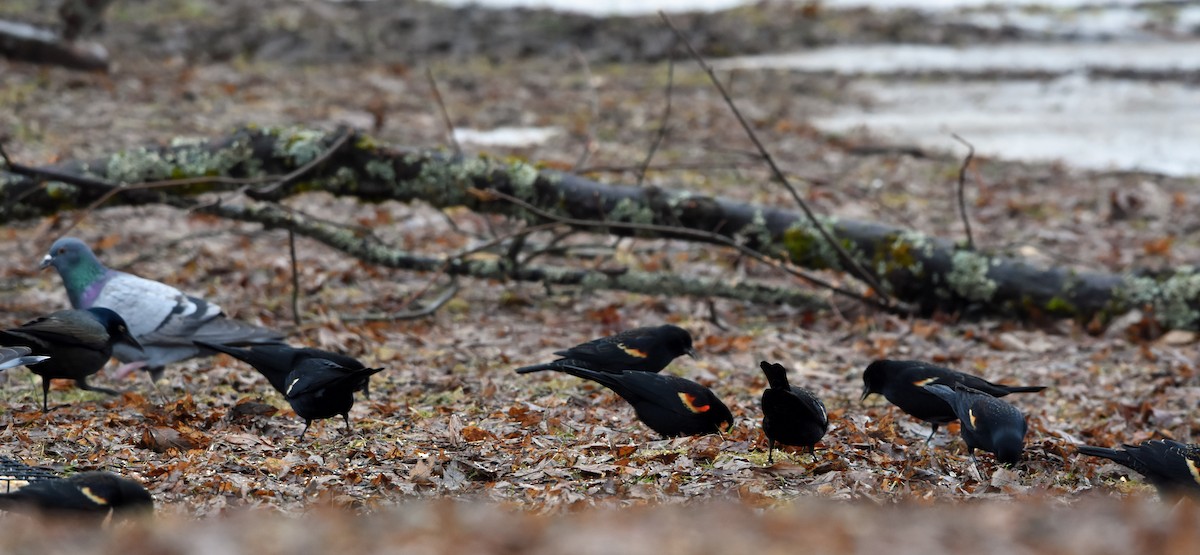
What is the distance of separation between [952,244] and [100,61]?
1092cm

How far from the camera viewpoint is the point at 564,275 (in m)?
8.83

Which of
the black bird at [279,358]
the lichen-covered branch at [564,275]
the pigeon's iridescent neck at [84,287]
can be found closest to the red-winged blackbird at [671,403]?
the black bird at [279,358]

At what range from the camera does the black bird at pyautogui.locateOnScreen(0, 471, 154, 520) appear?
13.1 ft

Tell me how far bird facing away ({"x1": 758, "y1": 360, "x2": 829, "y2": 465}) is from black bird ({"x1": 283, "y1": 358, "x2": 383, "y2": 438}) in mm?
1810

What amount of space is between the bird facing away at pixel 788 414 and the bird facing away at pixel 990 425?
64cm

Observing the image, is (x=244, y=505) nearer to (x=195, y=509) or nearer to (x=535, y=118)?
(x=195, y=509)

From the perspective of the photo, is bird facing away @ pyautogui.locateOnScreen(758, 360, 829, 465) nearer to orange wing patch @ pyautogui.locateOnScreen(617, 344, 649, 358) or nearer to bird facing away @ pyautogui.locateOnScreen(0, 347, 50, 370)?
orange wing patch @ pyautogui.locateOnScreen(617, 344, 649, 358)

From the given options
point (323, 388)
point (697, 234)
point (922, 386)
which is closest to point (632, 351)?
point (922, 386)

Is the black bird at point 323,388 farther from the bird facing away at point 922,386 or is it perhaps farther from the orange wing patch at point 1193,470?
the orange wing patch at point 1193,470

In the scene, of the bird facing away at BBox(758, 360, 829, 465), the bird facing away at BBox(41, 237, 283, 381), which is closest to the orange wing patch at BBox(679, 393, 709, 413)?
the bird facing away at BBox(758, 360, 829, 465)

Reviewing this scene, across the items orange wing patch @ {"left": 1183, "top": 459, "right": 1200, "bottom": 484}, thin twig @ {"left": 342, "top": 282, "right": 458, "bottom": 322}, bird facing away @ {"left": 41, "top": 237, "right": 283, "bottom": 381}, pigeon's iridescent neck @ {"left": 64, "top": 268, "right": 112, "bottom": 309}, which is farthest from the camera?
thin twig @ {"left": 342, "top": 282, "right": 458, "bottom": 322}

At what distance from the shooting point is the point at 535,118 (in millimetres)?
14969

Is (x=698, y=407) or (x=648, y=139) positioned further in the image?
(x=648, y=139)

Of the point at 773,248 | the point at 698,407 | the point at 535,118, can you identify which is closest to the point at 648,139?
the point at 535,118
